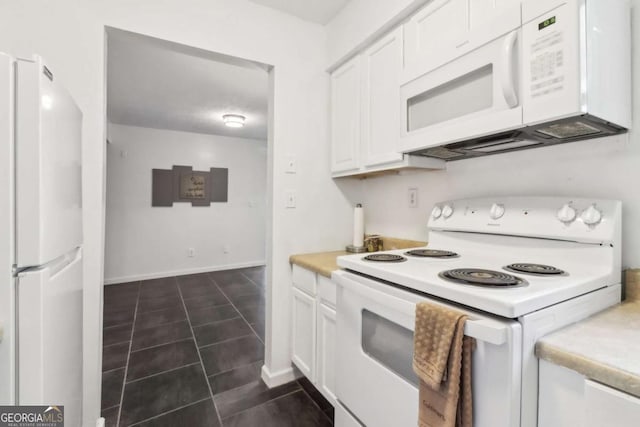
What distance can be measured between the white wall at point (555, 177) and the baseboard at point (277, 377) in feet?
3.87

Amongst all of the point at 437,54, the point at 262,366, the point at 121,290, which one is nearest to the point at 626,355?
the point at 437,54

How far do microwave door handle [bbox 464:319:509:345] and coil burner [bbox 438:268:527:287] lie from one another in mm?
141

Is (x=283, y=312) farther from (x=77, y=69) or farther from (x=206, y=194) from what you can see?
(x=206, y=194)

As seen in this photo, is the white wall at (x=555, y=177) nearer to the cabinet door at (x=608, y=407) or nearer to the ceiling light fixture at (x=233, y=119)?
the cabinet door at (x=608, y=407)

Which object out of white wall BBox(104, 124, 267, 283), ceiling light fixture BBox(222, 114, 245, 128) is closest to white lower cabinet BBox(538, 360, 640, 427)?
ceiling light fixture BBox(222, 114, 245, 128)

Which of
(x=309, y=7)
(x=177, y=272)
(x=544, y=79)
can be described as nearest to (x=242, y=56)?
(x=309, y=7)

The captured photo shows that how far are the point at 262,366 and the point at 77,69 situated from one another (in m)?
2.07

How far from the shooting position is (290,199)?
1.90 m

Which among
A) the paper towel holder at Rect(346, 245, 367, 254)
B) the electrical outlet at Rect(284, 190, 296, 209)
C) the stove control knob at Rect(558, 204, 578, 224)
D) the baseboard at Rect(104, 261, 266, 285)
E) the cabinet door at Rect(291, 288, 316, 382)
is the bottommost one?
the baseboard at Rect(104, 261, 266, 285)

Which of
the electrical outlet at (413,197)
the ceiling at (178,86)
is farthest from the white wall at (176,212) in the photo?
the electrical outlet at (413,197)

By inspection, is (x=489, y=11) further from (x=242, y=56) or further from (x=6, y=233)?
(x=6, y=233)

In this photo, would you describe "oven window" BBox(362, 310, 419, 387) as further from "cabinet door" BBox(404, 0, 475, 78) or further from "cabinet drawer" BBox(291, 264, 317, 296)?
"cabinet door" BBox(404, 0, 475, 78)

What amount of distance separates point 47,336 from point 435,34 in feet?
5.76

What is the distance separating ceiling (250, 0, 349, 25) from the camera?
183 cm
